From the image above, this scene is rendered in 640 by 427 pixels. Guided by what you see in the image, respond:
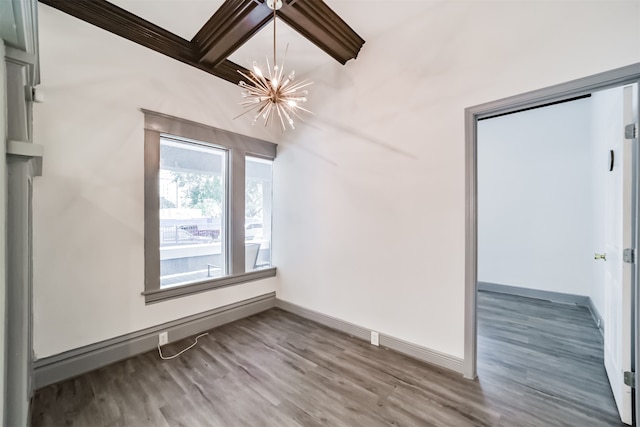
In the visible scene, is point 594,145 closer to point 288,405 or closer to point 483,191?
point 483,191

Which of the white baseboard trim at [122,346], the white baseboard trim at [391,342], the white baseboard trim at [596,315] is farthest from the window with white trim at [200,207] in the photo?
the white baseboard trim at [596,315]

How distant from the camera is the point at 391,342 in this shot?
2.62m

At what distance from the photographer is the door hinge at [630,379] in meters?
1.62

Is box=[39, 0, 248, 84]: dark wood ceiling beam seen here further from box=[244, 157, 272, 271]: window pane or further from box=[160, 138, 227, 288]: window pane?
box=[244, 157, 272, 271]: window pane

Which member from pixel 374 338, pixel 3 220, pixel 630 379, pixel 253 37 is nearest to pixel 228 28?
pixel 253 37

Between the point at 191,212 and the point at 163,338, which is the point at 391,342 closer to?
the point at 163,338

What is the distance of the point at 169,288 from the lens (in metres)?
2.77

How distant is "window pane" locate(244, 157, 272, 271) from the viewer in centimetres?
363

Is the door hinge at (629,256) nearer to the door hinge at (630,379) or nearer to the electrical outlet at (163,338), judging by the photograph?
the door hinge at (630,379)

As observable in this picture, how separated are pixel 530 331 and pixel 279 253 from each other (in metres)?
3.28

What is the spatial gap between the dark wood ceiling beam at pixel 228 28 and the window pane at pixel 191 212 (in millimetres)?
1033

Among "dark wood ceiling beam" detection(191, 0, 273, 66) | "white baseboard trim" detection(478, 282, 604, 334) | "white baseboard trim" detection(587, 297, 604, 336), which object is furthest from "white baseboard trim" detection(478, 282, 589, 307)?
"dark wood ceiling beam" detection(191, 0, 273, 66)

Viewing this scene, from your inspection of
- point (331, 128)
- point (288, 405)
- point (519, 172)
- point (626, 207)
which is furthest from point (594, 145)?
point (288, 405)

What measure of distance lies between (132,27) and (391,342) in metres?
4.03
